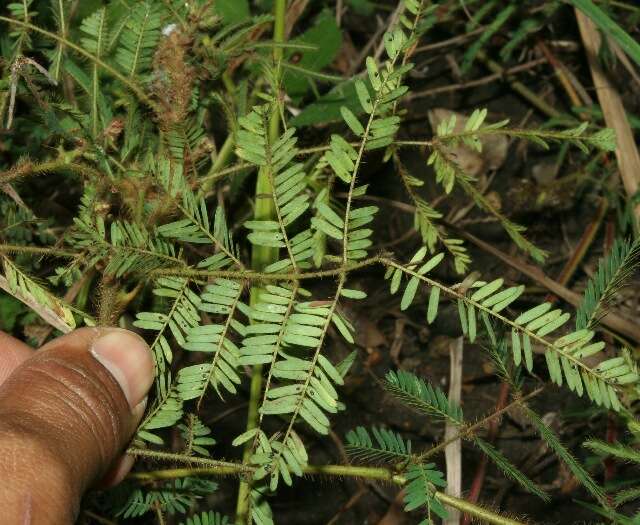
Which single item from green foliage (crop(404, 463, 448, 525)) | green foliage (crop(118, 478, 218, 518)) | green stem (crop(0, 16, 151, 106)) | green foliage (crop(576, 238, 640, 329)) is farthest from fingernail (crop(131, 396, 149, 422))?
green foliage (crop(576, 238, 640, 329))

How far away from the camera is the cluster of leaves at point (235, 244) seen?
1.49 meters

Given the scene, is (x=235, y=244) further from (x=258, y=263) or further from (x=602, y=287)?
(x=602, y=287)

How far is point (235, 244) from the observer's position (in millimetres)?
1810

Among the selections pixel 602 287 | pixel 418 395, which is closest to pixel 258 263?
pixel 418 395

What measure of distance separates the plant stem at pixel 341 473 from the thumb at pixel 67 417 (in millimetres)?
164

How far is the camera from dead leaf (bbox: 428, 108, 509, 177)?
2932 mm

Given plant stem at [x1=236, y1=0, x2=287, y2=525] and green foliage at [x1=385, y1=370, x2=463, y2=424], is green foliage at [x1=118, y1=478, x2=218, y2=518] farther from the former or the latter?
green foliage at [x1=385, y1=370, x2=463, y2=424]

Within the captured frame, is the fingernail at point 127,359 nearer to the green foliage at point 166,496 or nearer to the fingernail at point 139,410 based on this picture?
the fingernail at point 139,410

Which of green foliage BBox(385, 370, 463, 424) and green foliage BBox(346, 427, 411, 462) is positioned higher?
green foliage BBox(385, 370, 463, 424)

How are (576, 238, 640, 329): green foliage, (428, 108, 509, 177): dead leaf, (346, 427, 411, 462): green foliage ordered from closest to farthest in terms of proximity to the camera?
(576, 238, 640, 329): green foliage → (346, 427, 411, 462): green foliage → (428, 108, 509, 177): dead leaf

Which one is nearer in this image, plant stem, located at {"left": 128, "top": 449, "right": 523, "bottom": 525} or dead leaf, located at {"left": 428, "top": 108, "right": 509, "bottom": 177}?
plant stem, located at {"left": 128, "top": 449, "right": 523, "bottom": 525}

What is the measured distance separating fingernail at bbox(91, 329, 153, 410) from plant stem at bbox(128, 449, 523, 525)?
0.20 metres

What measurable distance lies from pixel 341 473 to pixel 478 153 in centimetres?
164

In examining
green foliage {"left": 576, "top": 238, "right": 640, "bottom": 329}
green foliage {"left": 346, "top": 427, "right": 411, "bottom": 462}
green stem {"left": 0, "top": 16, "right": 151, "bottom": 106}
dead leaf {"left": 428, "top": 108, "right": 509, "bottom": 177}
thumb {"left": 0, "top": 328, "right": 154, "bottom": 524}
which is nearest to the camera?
thumb {"left": 0, "top": 328, "right": 154, "bottom": 524}
